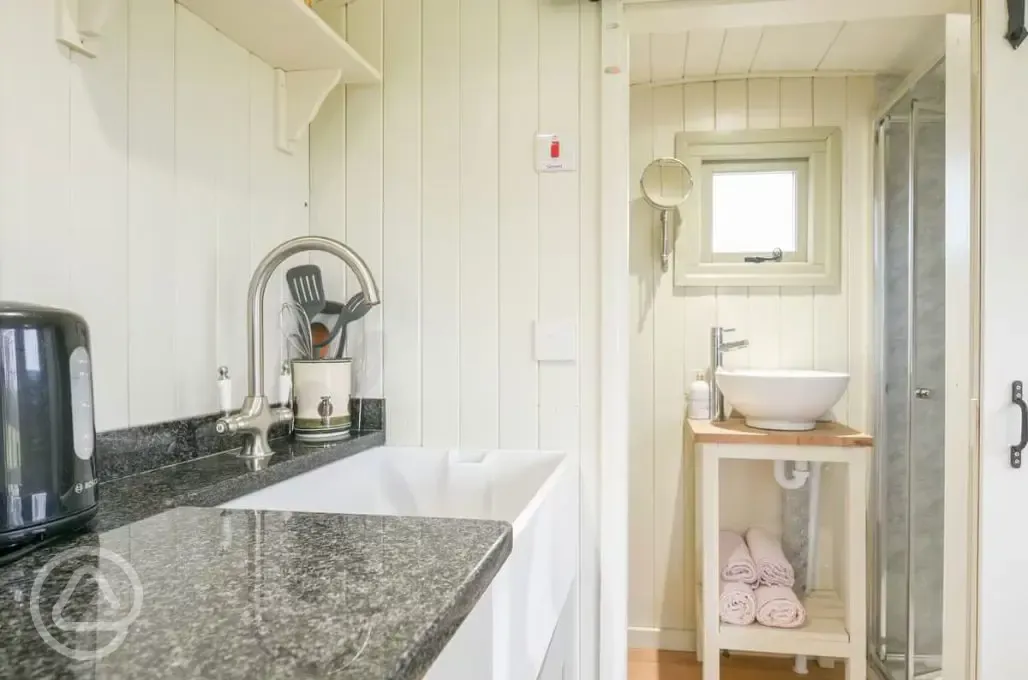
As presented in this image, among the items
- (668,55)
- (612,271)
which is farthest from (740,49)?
(612,271)

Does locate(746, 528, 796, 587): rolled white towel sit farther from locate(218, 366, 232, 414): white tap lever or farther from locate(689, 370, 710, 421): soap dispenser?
locate(218, 366, 232, 414): white tap lever

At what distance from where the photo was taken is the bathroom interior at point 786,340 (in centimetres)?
210

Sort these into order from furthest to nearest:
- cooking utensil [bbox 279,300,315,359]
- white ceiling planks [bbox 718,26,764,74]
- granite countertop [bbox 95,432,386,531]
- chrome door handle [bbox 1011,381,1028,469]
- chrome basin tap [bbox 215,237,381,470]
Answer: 1. white ceiling planks [bbox 718,26,764,74]
2. cooking utensil [bbox 279,300,315,359]
3. chrome door handle [bbox 1011,381,1028,469]
4. chrome basin tap [bbox 215,237,381,470]
5. granite countertop [bbox 95,432,386,531]

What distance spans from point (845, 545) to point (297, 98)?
2.01 meters

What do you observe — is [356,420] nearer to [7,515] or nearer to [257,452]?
[257,452]

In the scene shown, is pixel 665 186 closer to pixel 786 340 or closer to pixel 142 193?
pixel 786 340

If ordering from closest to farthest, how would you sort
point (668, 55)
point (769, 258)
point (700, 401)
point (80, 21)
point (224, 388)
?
point (80, 21) < point (224, 388) < point (668, 55) < point (700, 401) < point (769, 258)

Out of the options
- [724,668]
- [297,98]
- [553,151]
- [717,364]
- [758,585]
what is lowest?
[724,668]

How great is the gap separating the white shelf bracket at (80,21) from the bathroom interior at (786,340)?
1.57 m

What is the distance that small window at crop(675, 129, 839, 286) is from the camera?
2.46m

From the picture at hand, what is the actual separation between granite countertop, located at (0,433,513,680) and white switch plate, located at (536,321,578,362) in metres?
0.84

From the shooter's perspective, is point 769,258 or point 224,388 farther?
point 769,258

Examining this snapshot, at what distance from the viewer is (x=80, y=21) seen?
1021 mm

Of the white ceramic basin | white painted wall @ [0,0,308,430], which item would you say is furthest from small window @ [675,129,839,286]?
white painted wall @ [0,0,308,430]
